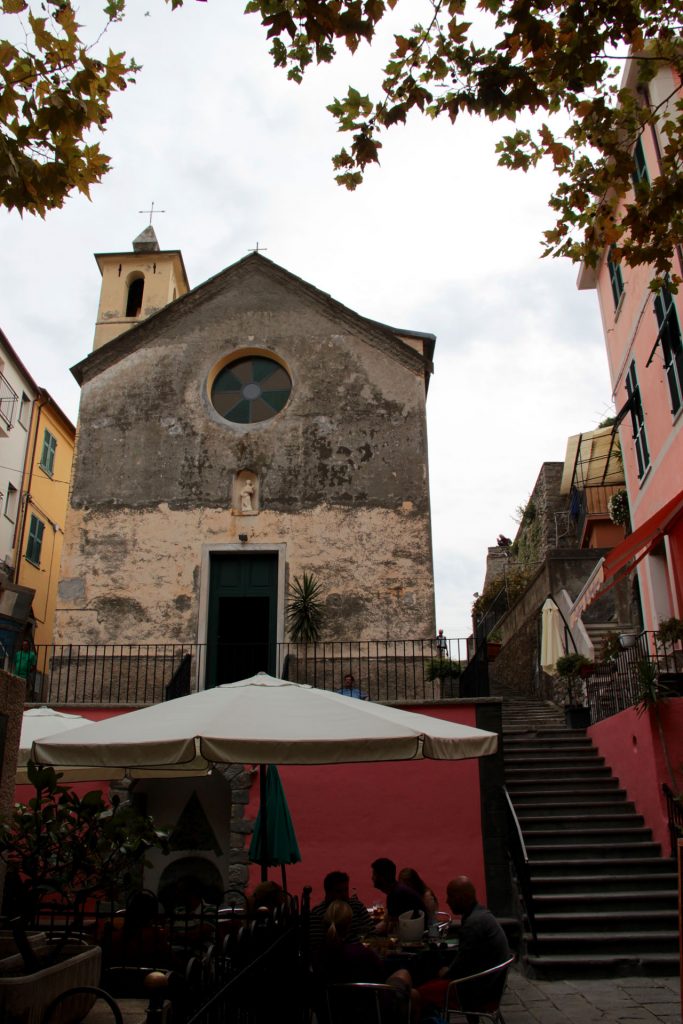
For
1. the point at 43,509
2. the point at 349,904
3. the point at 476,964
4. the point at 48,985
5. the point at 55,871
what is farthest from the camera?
the point at 43,509

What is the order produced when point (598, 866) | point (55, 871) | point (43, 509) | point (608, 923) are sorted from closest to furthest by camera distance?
point (55, 871) → point (608, 923) → point (598, 866) → point (43, 509)

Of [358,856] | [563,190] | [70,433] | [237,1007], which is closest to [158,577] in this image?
[358,856]

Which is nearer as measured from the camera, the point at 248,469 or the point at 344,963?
the point at 344,963

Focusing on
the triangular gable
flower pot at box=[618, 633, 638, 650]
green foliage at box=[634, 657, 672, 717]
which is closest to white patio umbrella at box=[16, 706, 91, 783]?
green foliage at box=[634, 657, 672, 717]

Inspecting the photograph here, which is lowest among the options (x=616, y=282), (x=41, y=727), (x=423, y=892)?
(x=423, y=892)

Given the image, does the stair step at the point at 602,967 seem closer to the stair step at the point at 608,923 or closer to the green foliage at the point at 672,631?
the stair step at the point at 608,923

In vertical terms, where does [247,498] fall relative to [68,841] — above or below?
above

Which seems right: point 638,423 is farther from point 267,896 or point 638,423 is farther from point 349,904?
point 267,896

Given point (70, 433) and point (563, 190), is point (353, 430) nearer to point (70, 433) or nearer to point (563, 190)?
point (563, 190)

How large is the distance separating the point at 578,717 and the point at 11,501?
16882 millimetres

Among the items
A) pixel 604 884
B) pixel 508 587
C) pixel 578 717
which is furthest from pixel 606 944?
pixel 508 587

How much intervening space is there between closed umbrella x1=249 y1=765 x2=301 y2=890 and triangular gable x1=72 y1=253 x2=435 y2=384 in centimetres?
918

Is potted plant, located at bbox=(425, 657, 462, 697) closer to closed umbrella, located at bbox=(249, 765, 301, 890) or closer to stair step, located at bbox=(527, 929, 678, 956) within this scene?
stair step, located at bbox=(527, 929, 678, 956)

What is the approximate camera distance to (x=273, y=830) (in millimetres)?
7785
